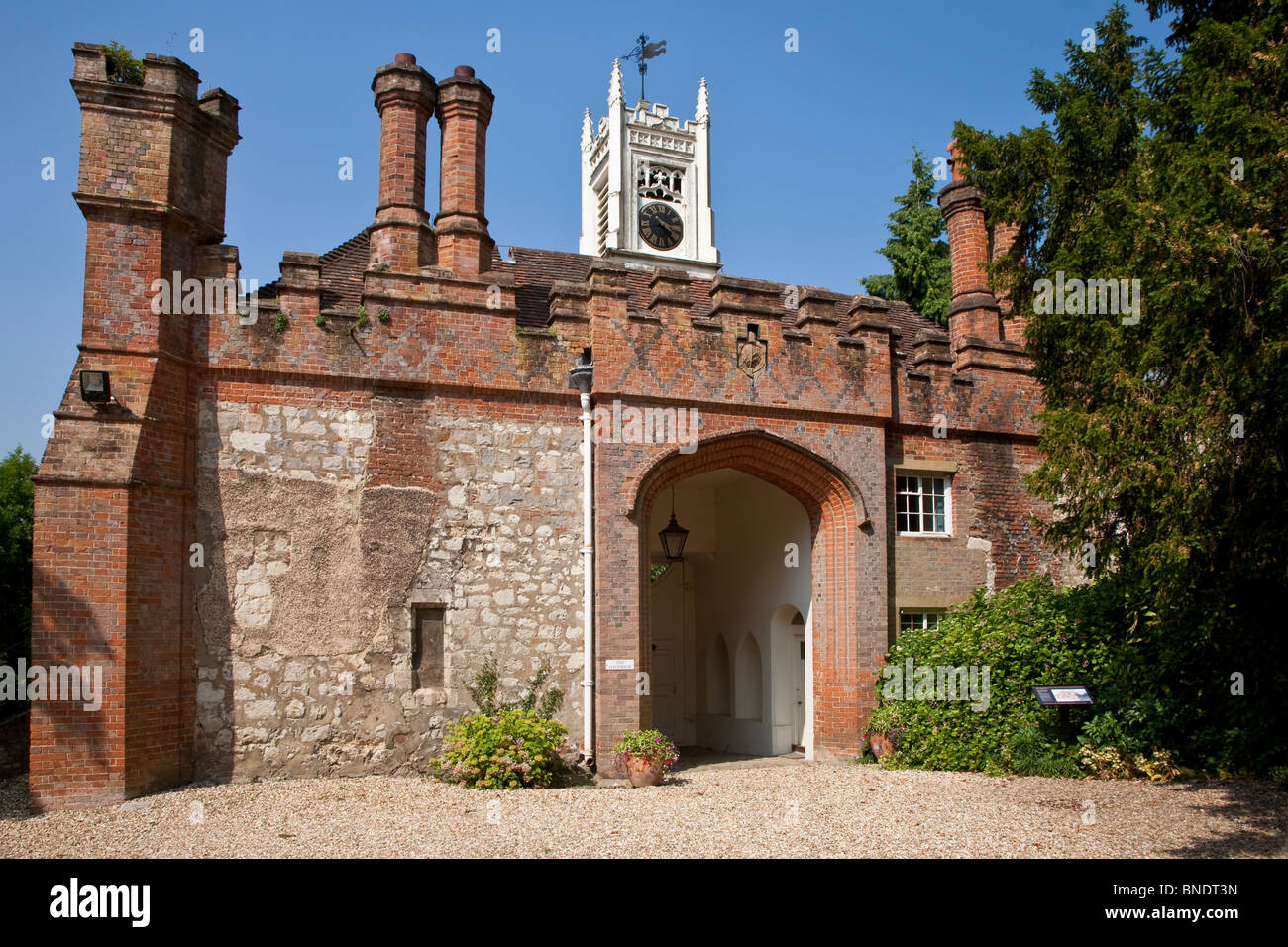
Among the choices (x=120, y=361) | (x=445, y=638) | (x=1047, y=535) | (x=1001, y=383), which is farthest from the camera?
(x=1001, y=383)

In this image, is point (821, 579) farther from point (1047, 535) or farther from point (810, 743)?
point (1047, 535)

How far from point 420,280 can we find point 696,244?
22767 millimetres

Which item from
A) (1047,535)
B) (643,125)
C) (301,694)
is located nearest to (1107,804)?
(1047,535)

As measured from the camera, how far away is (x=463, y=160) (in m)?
13.9

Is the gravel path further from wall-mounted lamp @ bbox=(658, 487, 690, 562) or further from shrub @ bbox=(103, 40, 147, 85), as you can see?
shrub @ bbox=(103, 40, 147, 85)

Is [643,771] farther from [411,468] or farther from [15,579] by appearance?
[15,579]

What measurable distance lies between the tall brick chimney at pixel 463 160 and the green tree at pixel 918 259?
16019 millimetres

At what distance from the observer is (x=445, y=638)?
12258 millimetres

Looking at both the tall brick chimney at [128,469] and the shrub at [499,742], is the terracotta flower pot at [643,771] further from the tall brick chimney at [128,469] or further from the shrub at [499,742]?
the tall brick chimney at [128,469]

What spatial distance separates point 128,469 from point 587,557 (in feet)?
17.7

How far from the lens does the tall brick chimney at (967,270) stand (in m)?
16.5

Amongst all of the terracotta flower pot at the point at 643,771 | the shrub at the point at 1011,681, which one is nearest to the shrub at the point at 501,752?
the terracotta flower pot at the point at 643,771

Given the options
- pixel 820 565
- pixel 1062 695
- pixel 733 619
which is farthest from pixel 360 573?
pixel 1062 695

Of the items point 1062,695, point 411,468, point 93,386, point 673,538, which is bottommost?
point 1062,695
